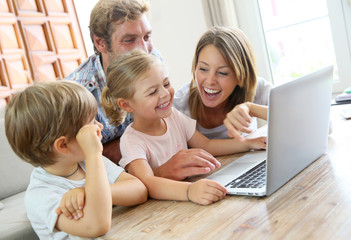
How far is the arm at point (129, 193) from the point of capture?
998mm

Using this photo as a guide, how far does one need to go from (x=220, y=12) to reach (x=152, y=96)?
1.86 metres

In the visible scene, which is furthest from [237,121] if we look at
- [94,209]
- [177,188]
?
[94,209]

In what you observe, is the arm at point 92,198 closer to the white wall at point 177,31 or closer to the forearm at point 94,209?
the forearm at point 94,209

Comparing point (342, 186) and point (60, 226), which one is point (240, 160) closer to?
point (342, 186)

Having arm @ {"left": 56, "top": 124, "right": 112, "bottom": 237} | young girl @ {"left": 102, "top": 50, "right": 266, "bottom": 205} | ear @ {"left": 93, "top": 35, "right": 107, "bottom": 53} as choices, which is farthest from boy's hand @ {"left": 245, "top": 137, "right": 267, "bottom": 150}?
ear @ {"left": 93, "top": 35, "right": 107, "bottom": 53}

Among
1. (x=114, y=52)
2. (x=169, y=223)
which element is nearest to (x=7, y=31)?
(x=114, y=52)

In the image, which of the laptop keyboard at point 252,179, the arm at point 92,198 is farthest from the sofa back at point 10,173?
the laptop keyboard at point 252,179

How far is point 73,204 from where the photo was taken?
0.90m

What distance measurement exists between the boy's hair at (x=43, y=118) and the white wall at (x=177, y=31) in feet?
7.39

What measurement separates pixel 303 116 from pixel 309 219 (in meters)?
0.30

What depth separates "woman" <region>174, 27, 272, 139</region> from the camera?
1548 mm

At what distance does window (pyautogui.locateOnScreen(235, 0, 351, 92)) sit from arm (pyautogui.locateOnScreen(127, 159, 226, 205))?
2.06 metres

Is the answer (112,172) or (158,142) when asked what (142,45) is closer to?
(158,142)

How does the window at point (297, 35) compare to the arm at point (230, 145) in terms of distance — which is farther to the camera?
the window at point (297, 35)
